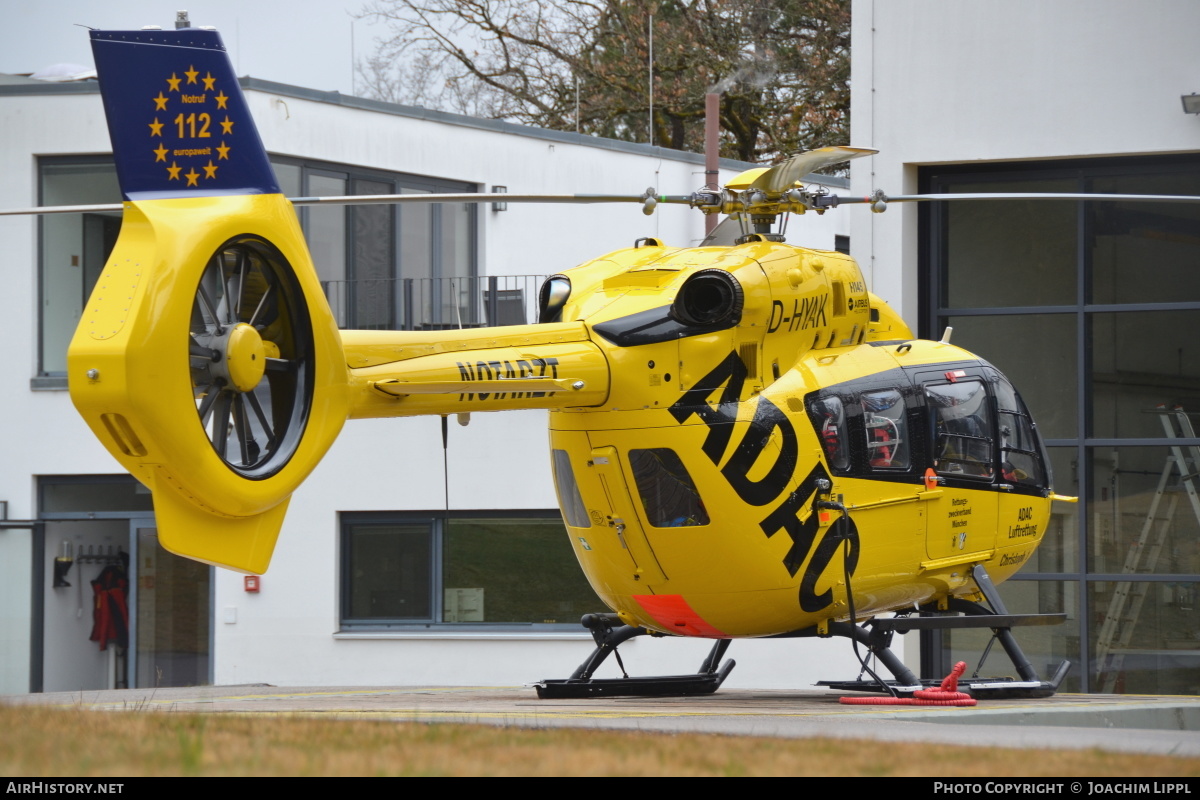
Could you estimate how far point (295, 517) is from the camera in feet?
68.4

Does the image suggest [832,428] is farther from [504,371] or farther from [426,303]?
[426,303]

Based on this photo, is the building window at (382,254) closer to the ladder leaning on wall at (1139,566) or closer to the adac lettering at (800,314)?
the ladder leaning on wall at (1139,566)

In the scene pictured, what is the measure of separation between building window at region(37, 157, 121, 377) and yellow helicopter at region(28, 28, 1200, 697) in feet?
34.2

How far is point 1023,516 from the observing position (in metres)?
13.4

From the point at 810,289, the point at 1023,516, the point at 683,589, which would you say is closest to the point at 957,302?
the point at 1023,516

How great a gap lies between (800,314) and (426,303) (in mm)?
10671

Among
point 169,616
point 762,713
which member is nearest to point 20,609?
point 169,616

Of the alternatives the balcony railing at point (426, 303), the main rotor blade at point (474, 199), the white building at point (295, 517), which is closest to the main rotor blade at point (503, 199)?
the main rotor blade at point (474, 199)

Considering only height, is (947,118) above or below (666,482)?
above

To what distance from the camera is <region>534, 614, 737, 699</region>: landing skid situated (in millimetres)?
12562
